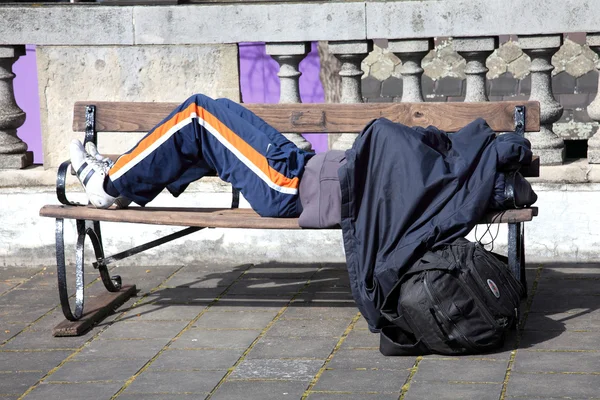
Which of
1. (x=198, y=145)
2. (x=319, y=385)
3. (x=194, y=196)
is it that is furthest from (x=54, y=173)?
(x=319, y=385)

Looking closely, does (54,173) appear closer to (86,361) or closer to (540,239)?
(86,361)

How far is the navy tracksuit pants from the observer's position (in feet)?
15.4

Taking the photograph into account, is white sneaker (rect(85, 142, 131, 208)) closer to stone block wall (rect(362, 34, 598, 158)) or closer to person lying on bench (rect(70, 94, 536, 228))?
person lying on bench (rect(70, 94, 536, 228))

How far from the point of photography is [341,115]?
512 centimetres

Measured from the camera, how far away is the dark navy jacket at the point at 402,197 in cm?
433

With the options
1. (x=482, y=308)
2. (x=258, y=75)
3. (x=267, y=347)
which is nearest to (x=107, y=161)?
(x=267, y=347)

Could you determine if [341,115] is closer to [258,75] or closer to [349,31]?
[349,31]

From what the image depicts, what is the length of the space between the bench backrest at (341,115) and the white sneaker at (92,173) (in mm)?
390

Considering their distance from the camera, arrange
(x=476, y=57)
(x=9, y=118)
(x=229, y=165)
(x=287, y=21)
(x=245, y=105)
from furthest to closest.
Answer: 1. (x=9, y=118)
2. (x=287, y=21)
3. (x=476, y=57)
4. (x=245, y=105)
5. (x=229, y=165)

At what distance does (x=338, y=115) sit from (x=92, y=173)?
1.22 metres

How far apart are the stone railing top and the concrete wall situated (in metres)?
0.06

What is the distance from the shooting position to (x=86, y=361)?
14.6 ft

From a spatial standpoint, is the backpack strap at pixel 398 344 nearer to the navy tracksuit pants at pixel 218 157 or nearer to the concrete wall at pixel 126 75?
the navy tracksuit pants at pixel 218 157

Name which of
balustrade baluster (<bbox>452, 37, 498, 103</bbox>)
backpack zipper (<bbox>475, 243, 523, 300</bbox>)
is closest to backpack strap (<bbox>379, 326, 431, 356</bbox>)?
backpack zipper (<bbox>475, 243, 523, 300</bbox>)
